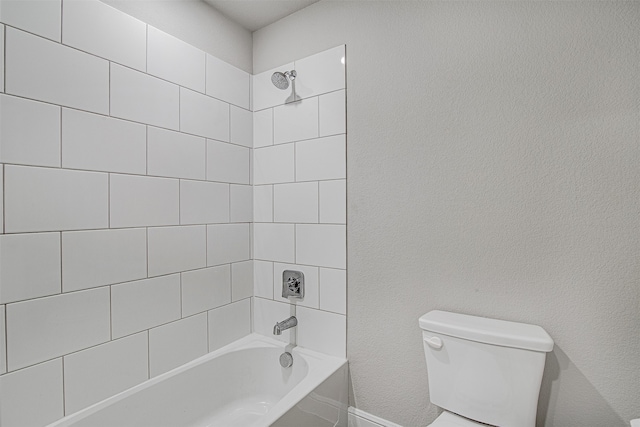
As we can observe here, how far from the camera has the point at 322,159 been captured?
5.46 feet

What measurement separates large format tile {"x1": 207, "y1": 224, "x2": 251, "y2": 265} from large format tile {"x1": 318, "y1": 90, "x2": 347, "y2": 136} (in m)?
0.71

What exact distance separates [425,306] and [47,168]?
1525mm

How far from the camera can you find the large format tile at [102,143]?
1171 mm

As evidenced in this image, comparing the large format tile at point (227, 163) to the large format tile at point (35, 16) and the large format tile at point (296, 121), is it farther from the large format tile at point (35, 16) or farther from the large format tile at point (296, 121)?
the large format tile at point (35, 16)

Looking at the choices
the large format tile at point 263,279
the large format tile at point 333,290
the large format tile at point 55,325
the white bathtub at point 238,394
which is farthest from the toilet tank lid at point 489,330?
the large format tile at point 55,325

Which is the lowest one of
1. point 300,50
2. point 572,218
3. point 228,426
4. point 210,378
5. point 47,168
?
point 228,426

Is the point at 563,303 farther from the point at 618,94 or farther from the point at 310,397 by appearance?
the point at 310,397

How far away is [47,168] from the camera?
1.12m

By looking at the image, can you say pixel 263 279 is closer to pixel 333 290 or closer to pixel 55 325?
pixel 333 290

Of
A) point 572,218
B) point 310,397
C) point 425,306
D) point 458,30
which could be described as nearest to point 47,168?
point 310,397

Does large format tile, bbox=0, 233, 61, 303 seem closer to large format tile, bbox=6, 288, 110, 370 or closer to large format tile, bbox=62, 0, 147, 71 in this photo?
large format tile, bbox=6, 288, 110, 370

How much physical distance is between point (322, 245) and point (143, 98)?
105 centimetres

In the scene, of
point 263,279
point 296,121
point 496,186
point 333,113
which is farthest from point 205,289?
point 496,186

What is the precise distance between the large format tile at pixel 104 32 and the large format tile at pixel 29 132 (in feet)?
0.92
